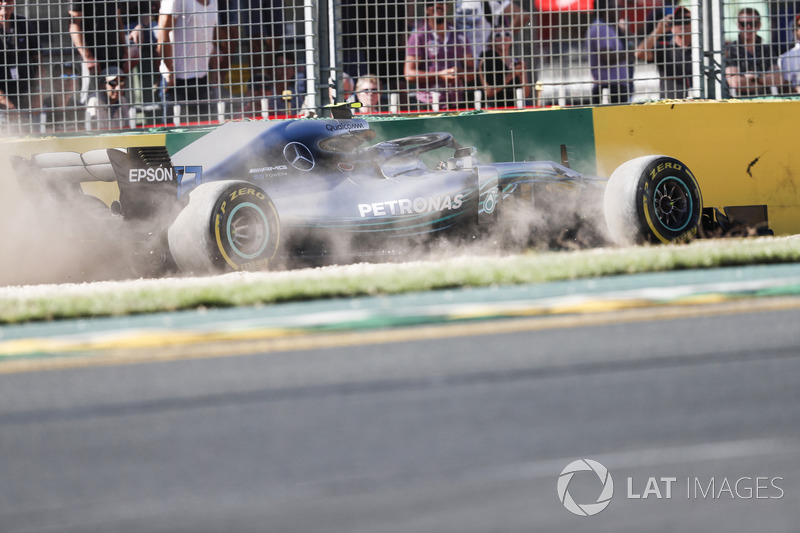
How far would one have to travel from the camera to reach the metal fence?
Result: 326 inches

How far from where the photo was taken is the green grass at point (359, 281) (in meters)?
5.65

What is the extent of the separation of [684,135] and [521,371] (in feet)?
16.3

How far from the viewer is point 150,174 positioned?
711cm

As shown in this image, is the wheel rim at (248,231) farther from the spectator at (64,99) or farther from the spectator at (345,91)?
the spectator at (64,99)

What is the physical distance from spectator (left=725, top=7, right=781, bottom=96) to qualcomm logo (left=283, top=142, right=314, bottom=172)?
371 centimetres

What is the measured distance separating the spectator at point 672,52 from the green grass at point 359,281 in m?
1.95

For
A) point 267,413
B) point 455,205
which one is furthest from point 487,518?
point 455,205

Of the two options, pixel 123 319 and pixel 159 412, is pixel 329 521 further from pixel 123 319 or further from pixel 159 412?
pixel 123 319

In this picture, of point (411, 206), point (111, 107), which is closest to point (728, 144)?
point (411, 206)

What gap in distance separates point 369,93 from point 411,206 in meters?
1.38

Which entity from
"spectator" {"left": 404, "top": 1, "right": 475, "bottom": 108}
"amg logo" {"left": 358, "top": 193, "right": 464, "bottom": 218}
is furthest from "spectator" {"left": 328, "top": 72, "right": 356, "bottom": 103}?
"amg logo" {"left": 358, "top": 193, "right": 464, "bottom": 218}

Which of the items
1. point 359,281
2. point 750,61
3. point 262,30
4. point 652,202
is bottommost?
point 359,281

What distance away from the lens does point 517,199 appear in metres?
7.91

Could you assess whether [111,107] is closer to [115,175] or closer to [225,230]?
[115,175]
